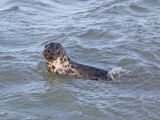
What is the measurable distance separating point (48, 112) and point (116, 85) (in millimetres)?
2088

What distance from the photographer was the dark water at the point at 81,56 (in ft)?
29.9

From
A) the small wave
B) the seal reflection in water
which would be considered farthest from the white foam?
the small wave

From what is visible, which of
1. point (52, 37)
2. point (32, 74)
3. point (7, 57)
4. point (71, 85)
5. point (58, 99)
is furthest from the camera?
point (52, 37)

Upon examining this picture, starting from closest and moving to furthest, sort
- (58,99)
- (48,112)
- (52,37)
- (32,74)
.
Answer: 1. (48,112)
2. (58,99)
3. (32,74)
4. (52,37)

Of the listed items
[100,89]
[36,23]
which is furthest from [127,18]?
[100,89]

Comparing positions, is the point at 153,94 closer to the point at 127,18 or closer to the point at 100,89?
the point at 100,89

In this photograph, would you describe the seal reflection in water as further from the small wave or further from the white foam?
the small wave

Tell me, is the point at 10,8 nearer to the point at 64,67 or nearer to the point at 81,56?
the point at 81,56

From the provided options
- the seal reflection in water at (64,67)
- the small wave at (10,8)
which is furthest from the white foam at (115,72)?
the small wave at (10,8)

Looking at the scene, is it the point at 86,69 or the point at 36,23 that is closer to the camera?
the point at 86,69

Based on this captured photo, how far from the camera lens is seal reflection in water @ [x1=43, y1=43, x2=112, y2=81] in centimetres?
1068

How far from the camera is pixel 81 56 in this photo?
1265cm

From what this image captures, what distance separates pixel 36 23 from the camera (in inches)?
611

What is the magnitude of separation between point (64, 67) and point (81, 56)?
1771mm
